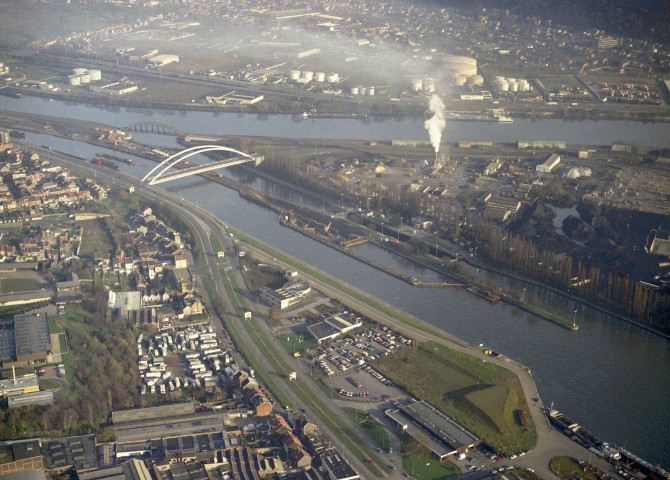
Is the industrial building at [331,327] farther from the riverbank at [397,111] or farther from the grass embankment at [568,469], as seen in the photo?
the riverbank at [397,111]

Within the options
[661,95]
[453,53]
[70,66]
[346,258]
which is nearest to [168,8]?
[70,66]

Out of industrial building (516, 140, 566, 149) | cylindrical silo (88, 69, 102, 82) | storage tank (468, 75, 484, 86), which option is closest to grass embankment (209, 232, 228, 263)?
industrial building (516, 140, 566, 149)

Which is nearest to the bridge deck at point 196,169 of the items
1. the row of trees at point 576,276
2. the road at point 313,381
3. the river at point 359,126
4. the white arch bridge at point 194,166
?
the white arch bridge at point 194,166

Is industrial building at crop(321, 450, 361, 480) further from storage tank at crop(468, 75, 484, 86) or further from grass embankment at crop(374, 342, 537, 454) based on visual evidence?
storage tank at crop(468, 75, 484, 86)

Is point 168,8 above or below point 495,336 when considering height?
above

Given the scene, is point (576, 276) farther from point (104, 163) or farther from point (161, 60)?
point (161, 60)

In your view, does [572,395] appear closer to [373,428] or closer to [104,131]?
[373,428]
